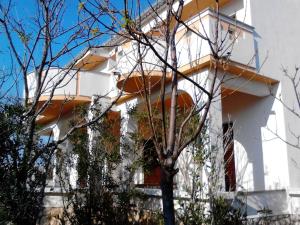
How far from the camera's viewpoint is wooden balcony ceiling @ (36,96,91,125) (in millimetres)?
13275

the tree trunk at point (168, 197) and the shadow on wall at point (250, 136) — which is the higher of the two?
the shadow on wall at point (250, 136)

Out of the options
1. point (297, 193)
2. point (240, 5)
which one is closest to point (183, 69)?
point (240, 5)

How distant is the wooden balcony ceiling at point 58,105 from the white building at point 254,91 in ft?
0.24

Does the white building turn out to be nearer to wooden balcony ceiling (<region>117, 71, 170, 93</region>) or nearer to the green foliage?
wooden balcony ceiling (<region>117, 71, 170, 93</region>)

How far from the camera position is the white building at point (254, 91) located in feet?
32.9

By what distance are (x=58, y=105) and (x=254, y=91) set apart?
7.30 m

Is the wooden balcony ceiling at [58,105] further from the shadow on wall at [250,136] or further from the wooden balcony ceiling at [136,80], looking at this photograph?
the shadow on wall at [250,136]

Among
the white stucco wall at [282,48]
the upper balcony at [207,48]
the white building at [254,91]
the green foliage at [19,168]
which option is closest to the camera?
the green foliage at [19,168]

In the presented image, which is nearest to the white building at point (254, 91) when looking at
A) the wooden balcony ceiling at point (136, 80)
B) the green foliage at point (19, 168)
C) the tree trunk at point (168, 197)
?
the wooden balcony ceiling at point (136, 80)

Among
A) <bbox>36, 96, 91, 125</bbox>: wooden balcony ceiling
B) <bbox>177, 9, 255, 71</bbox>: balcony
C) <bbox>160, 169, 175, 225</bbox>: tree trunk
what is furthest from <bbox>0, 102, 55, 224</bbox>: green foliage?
<bbox>36, 96, 91, 125</bbox>: wooden balcony ceiling

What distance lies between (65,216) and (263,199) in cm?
497

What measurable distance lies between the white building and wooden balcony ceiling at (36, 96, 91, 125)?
0.07 m

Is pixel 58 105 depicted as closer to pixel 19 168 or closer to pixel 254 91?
pixel 254 91

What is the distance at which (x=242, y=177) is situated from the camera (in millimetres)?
11641
